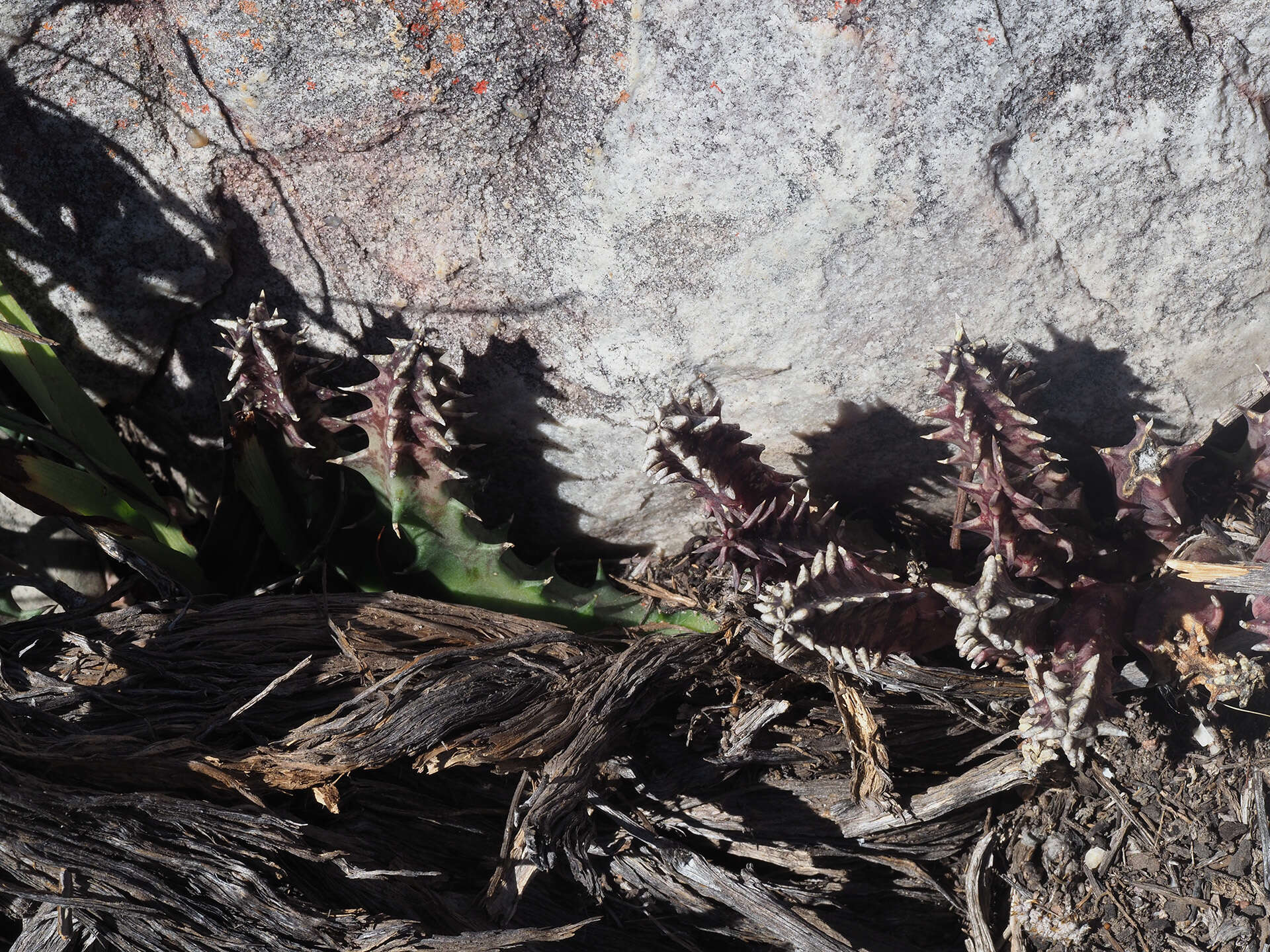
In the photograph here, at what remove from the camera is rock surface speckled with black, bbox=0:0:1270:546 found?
5.20 feet

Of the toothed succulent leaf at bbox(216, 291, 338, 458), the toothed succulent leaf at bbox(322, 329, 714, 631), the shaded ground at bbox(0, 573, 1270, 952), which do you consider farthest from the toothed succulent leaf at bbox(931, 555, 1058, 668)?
the toothed succulent leaf at bbox(216, 291, 338, 458)

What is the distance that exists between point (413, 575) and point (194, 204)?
0.91 metres

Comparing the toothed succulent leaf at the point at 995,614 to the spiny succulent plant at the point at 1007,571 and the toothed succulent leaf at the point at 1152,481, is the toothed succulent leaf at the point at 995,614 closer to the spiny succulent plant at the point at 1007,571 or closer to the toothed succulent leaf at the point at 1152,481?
the spiny succulent plant at the point at 1007,571

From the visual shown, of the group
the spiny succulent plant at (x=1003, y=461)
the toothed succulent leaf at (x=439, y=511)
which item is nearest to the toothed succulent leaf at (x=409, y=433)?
the toothed succulent leaf at (x=439, y=511)

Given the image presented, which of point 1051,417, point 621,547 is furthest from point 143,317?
point 1051,417

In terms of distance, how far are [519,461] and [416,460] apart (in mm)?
296

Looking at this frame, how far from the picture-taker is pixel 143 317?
206 cm

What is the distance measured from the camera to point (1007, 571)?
1720mm

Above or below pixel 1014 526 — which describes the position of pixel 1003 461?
above

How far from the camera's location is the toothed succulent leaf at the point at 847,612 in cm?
154

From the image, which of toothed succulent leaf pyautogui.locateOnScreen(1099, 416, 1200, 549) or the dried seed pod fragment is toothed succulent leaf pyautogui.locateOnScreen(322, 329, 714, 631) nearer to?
the dried seed pod fragment

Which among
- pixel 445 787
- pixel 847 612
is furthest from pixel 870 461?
pixel 445 787

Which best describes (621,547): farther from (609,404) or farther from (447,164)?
(447,164)

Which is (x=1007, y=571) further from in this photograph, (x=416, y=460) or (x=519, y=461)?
(x=416, y=460)
